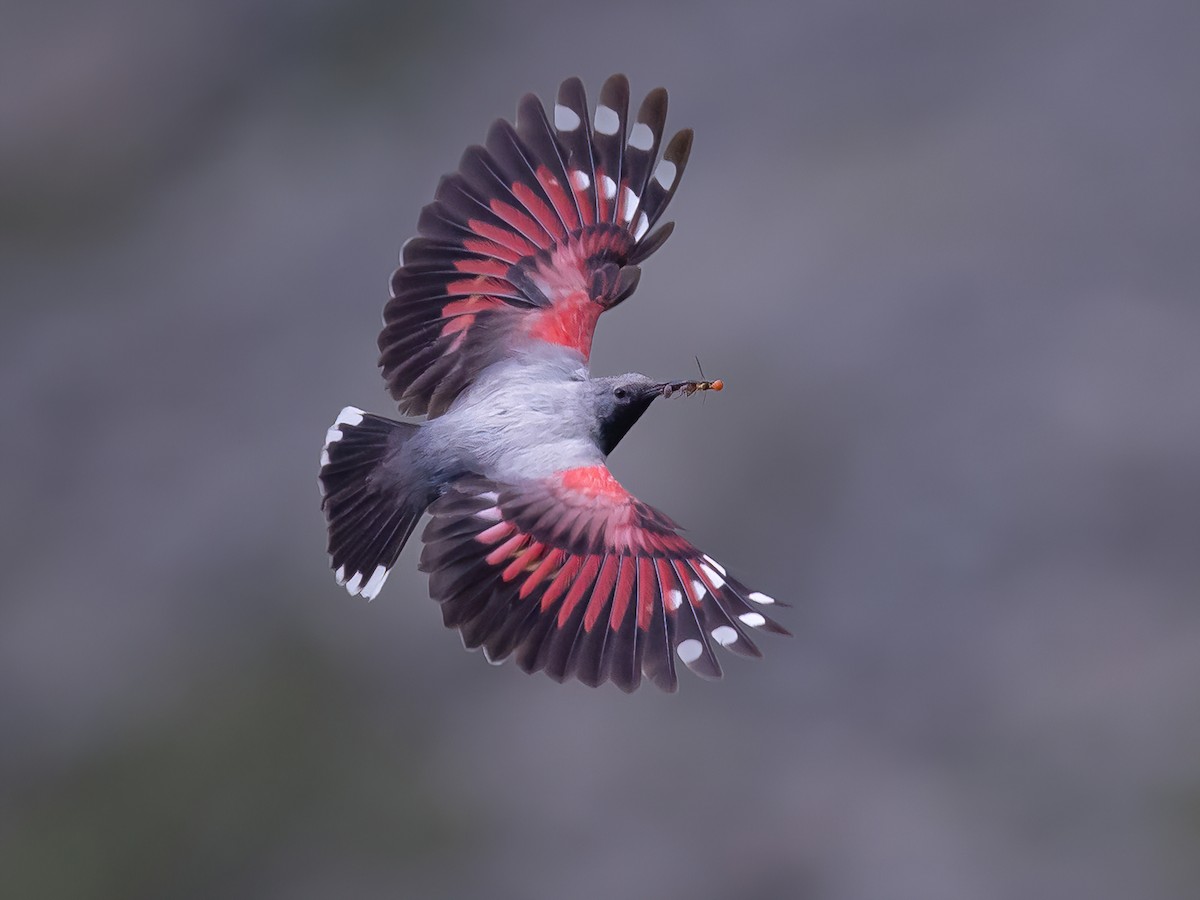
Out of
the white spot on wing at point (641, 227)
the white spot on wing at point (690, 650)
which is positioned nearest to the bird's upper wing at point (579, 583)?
the white spot on wing at point (690, 650)

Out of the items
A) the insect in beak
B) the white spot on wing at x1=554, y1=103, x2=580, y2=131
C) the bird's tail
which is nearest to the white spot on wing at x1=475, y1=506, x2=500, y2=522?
the bird's tail

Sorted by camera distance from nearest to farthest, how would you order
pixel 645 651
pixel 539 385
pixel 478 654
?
pixel 645 651
pixel 539 385
pixel 478 654

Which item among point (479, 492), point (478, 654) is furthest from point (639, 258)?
point (478, 654)

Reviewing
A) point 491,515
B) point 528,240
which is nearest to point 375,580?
point 491,515

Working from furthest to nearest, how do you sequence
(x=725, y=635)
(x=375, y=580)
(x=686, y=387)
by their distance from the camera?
(x=375, y=580) < (x=686, y=387) < (x=725, y=635)

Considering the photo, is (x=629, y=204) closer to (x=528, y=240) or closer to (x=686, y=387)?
(x=528, y=240)

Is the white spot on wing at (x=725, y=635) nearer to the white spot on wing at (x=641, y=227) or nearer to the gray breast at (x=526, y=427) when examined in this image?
the gray breast at (x=526, y=427)

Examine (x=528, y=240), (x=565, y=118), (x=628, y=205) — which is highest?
(x=565, y=118)

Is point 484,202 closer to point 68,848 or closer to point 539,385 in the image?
point 539,385
